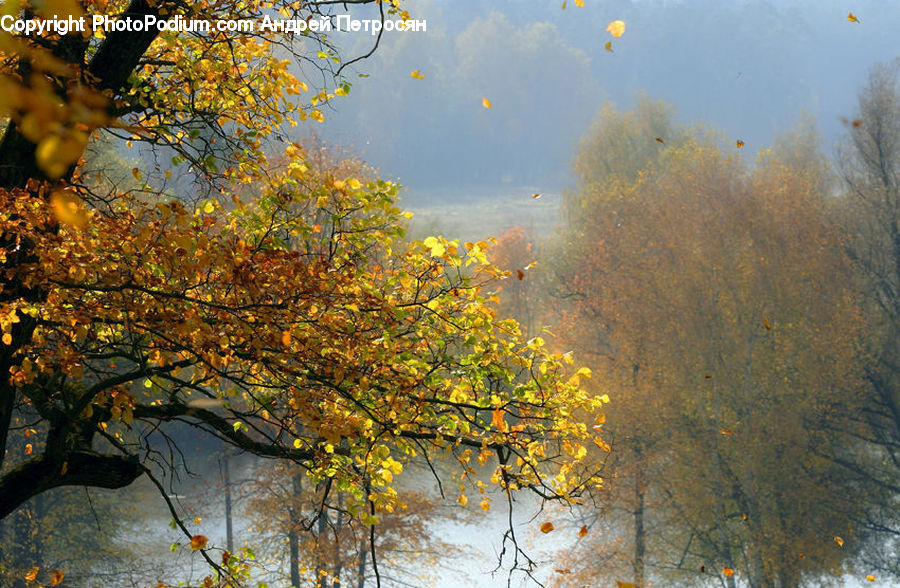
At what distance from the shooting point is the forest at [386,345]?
491 cm

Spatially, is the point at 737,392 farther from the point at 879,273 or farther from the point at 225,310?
the point at 225,310

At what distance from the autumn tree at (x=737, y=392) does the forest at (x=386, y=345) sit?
0.11 metres

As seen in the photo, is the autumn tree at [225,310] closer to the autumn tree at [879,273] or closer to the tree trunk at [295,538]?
the tree trunk at [295,538]

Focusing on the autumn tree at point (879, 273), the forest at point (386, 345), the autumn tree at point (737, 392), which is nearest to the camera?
the forest at point (386, 345)

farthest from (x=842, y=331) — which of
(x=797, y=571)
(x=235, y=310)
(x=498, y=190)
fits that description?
(x=498, y=190)

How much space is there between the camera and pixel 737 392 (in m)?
21.9

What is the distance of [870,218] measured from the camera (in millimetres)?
23250

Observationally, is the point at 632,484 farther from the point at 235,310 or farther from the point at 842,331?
the point at 235,310

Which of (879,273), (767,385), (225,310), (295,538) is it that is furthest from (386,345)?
(879,273)

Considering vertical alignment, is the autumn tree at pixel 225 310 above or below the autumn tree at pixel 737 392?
below

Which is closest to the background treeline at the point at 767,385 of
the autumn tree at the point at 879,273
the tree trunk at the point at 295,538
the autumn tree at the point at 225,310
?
the autumn tree at the point at 879,273

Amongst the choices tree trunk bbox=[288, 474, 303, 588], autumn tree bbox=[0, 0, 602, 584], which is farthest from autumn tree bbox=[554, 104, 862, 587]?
autumn tree bbox=[0, 0, 602, 584]

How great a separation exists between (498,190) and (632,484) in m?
87.0

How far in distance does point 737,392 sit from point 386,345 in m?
18.7
